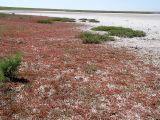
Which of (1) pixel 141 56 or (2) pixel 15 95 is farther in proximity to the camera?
(1) pixel 141 56

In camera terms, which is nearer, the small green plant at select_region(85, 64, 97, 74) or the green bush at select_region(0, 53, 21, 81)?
the green bush at select_region(0, 53, 21, 81)

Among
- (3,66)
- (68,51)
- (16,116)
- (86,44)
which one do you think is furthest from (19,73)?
(86,44)

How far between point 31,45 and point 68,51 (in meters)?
4.80

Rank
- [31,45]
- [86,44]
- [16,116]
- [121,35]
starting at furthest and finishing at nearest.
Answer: [121,35] < [86,44] < [31,45] < [16,116]

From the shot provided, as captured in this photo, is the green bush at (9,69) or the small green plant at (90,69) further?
the small green plant at (90,69)

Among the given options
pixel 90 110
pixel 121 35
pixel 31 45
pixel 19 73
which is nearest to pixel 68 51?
pixel 31 45

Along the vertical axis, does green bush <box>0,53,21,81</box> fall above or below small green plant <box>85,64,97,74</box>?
above

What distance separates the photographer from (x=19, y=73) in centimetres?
2269

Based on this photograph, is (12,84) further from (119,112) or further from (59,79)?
(119,112)

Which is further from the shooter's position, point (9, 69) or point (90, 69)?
point (90, 69)

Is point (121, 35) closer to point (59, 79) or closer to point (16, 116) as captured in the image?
point (59, 79)

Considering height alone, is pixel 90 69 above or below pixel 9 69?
below

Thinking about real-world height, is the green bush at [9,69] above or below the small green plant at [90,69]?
above

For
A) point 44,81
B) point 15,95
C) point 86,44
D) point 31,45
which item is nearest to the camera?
point 15,95
